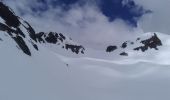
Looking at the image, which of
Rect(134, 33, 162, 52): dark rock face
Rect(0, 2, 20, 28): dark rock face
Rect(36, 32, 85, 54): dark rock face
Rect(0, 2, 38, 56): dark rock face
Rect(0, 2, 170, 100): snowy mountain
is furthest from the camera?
Rect(36, 32, 85, 54): dark rock face

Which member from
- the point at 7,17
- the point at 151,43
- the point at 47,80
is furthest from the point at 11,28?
the point at 151,43

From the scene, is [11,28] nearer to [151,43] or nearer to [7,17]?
[7,17]

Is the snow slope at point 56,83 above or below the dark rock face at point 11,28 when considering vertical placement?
below

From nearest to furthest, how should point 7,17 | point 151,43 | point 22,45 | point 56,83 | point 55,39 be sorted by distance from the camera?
point 56,83
point 22,45
point 7,17
point 151,43
point 55,39

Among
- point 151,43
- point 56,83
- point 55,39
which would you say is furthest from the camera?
point 55,39

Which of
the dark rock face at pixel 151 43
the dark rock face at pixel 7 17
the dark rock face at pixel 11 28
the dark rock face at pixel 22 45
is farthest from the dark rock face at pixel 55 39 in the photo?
the dark rock face at pixel 22 45

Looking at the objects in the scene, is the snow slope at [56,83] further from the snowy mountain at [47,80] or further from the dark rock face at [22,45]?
the dark rock face at [22,45]

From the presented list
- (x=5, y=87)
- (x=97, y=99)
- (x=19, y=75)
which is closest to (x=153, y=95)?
(x=97, y=99)

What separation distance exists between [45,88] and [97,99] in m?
8.13

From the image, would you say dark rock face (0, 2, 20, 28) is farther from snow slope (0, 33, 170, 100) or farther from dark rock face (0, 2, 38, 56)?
snow slope (0, 33, 170, 100)

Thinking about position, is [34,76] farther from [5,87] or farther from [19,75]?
[5,87]

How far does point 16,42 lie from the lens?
43500mm

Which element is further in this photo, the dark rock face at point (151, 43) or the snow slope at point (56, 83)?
the dark rock face at point (151, 43)

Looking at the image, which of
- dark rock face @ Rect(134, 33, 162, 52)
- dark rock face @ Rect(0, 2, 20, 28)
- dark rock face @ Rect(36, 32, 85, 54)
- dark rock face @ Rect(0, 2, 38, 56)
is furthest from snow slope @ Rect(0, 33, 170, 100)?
dark rock face @ Rect(36, 32, 85, 54)
